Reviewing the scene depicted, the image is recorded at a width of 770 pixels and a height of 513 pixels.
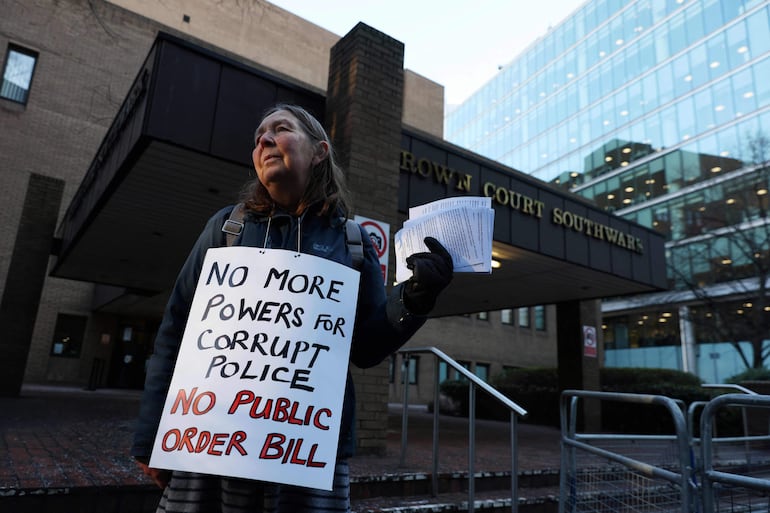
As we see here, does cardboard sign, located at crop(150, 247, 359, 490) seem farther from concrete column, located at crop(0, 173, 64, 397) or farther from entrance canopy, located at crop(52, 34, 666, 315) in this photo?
concrete column, located at crop(0, 173, 64, 397)

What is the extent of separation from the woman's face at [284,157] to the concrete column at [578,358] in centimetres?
1251

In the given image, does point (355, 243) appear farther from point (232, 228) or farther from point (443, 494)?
point (443, 494)

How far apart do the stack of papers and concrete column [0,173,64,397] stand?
39.2 ft

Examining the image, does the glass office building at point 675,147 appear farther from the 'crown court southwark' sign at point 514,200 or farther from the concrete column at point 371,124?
the concrete column at point 371,124

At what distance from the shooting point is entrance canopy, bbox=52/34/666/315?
5.89 m

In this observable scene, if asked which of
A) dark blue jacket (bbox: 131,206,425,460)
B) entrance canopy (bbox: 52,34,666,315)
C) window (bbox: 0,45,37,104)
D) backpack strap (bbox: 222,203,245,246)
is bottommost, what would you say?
dark blue jacket (bbox: 131,206,425,460)

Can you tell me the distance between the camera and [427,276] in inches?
55.6

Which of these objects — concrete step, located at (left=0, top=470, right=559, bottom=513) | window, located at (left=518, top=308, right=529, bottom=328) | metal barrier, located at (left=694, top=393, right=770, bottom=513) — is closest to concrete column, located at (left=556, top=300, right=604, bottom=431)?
concrete step, located at (left=0, top=470, right=559, bottom=513)

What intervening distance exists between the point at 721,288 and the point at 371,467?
2868cm

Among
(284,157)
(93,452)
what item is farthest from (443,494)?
(284,157)

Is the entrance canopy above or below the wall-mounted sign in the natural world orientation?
above

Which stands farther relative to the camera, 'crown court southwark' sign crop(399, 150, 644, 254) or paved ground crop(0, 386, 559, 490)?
'crown court southwark' sign crop(399, 150, 644, 254)

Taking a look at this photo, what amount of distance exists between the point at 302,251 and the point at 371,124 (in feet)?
16.6

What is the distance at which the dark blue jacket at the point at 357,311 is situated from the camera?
1505mm
